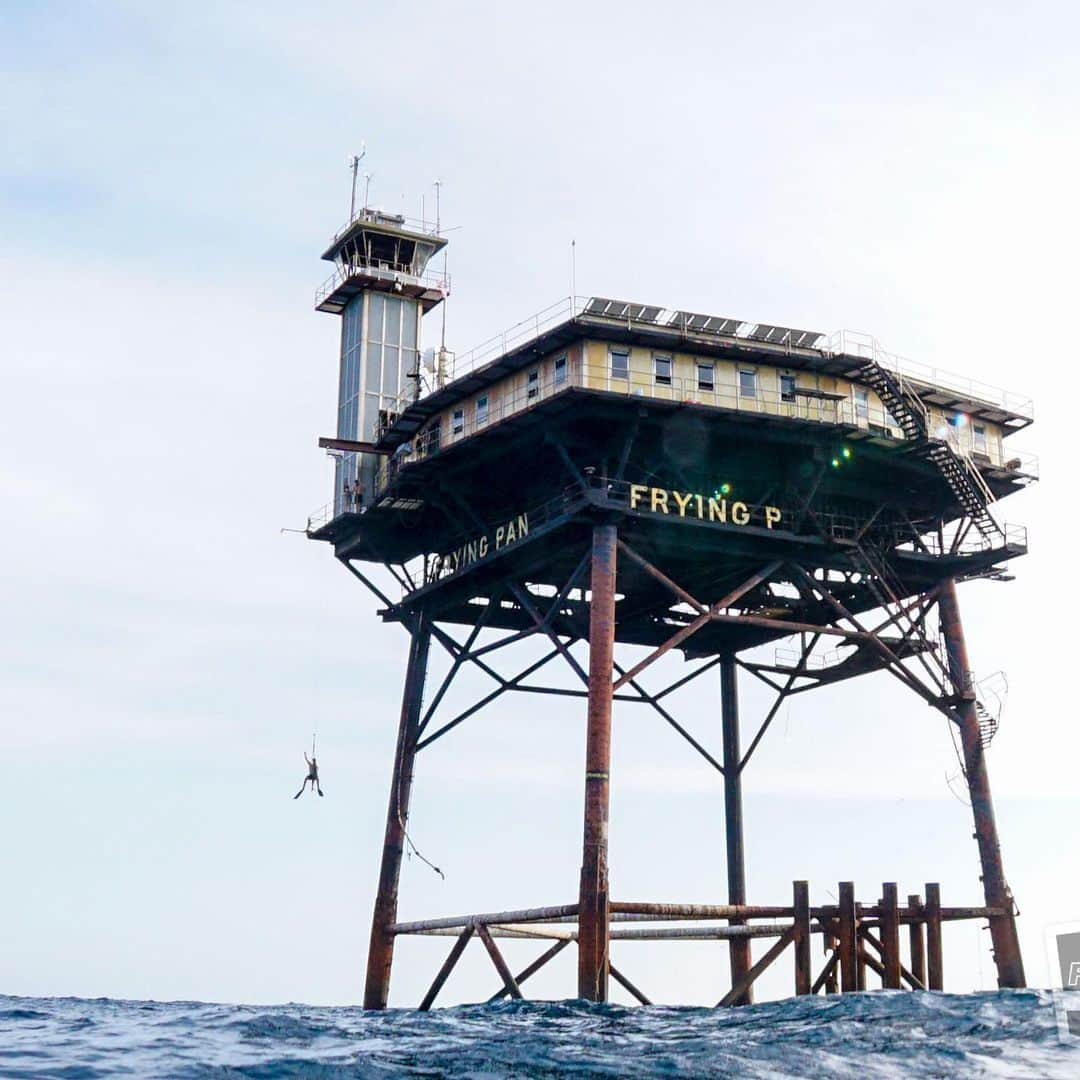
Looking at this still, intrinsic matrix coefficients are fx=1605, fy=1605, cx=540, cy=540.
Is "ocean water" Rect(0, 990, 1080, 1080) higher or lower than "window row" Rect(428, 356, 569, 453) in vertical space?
lower

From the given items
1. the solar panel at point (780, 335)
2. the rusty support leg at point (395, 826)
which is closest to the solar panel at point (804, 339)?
the solar panel at point (780, 335)

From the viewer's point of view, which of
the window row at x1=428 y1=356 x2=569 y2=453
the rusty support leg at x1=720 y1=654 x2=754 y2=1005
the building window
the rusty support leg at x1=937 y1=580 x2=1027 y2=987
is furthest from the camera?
the rusty support leg at x1=720 y1=654 x2=754 y2=1005

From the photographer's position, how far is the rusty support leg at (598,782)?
43.8m

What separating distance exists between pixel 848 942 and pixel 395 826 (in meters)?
17.0

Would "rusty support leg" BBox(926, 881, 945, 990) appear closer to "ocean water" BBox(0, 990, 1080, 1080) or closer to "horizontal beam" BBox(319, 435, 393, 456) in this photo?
"ocean water" BBox(0, 990, 1080, 1080)

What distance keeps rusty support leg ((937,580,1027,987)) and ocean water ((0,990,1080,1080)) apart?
6414 mm

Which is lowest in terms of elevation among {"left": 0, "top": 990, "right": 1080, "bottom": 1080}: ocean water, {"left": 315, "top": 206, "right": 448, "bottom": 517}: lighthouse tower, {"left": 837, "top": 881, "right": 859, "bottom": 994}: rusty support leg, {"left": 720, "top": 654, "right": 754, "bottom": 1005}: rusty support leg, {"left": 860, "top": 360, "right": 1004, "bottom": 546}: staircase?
{"left": 0, "top": 990, "right": 1080, "bottom": 1080}: ocean water

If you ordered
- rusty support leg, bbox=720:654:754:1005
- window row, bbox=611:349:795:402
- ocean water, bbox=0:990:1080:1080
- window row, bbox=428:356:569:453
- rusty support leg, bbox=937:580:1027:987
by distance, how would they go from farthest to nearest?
rusty support leg, bbox=720:654:754:1005 → rusty support leg, bbox=937:580:1027:987 → window row, bbox=428:356:569:453 → window row, bbox=611:349:795:402 → ocean water, bbox=0:990:1080:1080

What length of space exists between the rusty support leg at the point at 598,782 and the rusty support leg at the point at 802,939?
527 cm

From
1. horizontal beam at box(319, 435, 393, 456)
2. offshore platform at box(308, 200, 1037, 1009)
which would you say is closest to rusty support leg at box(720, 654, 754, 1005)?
offshore platform at box(308, 200, 1037, 1009)

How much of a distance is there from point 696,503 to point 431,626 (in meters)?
11.4

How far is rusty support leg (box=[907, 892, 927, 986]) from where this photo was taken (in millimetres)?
45750

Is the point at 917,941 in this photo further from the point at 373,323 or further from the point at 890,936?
the point at 373,323

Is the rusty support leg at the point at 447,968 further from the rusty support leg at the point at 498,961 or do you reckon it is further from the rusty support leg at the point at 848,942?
the rusty support leg at the point at 848,942
